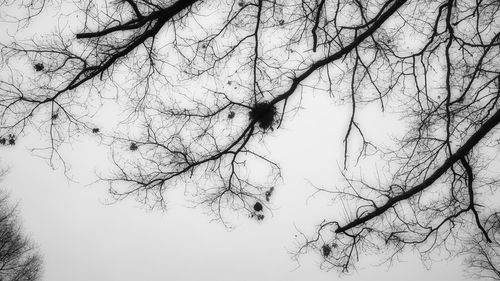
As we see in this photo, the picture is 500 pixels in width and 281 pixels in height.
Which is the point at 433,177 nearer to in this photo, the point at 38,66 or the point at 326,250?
the point at 326,250

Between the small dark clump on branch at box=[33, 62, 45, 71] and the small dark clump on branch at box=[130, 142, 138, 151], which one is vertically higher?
the small dark clump on branch at box=[33, 62, 45, 71]

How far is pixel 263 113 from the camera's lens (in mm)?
4582

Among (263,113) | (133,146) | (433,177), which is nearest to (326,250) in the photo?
(433,177)

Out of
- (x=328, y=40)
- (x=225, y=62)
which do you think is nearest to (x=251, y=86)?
(x=225, y=62)

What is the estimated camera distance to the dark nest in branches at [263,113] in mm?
4571

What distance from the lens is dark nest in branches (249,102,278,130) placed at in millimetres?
4571

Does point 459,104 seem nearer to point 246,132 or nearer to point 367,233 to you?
point 367,233

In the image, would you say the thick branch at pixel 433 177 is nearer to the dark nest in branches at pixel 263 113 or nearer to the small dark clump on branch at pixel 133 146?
the dark nest in branches at pixel 263 113

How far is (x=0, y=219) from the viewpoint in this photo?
29.6ft

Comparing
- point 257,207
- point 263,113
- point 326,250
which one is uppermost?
point 263,113

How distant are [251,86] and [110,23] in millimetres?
2127

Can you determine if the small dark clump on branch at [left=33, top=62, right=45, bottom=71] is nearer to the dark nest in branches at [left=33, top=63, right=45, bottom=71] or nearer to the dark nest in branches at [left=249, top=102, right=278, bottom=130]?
the dark nest in branches at [left=33, top=63, right=45, bottom=71]

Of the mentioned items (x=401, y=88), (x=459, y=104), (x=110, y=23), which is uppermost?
(x=401, y=88)

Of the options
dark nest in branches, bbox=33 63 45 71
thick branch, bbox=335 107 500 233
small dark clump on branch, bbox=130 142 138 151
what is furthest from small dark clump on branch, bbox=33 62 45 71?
thick branch, bbox=335 107 500 233
